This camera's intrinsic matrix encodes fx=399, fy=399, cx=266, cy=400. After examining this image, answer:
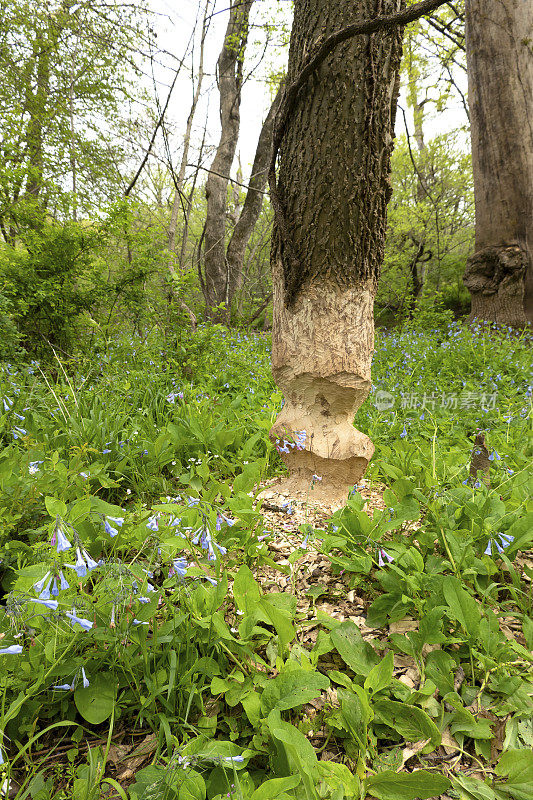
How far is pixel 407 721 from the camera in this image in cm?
108

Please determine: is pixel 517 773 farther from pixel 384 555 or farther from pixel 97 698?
pixel 97 698

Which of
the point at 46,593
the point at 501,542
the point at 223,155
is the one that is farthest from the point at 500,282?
the point at 46,593

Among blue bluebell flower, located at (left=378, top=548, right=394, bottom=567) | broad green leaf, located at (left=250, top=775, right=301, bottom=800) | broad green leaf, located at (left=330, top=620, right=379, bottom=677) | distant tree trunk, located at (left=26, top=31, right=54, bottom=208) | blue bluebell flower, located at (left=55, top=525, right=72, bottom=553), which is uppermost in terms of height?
distant tree trunk, located at (left=26, top=31, right=54, bottom=208)

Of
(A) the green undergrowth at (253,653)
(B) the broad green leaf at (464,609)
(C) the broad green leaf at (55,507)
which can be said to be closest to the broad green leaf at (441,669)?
(A) the green undergrowth at (253,653)

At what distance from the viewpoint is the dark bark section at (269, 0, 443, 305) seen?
68.6 inches

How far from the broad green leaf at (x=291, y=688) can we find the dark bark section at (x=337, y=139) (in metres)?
1.59

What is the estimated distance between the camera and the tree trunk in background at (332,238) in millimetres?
1761

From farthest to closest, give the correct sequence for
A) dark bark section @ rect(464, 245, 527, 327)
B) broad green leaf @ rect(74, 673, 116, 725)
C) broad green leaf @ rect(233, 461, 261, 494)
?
dark bark section @ rect(464, 245, 527, 327), broad green leaf @ rect(233, 461, 261, 494), broad green leaf @ rect(74, 673, 116, 725)

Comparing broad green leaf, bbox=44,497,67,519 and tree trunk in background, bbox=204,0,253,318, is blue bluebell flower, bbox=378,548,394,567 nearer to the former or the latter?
broad green leaf, bbox=44,497,67,519

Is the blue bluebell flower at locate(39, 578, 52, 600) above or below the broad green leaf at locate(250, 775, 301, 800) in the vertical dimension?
above

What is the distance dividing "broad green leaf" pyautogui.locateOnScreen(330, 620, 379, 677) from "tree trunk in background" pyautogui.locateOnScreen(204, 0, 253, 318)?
6.31m

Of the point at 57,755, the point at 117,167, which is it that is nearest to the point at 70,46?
the point at 117,167

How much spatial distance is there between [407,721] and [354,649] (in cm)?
22

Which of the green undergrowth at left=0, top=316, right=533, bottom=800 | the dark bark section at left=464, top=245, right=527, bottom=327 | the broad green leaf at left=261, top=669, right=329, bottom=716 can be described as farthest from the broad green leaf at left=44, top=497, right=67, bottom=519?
the dark bark section at left=464, top=245, right=527, bottom=327
